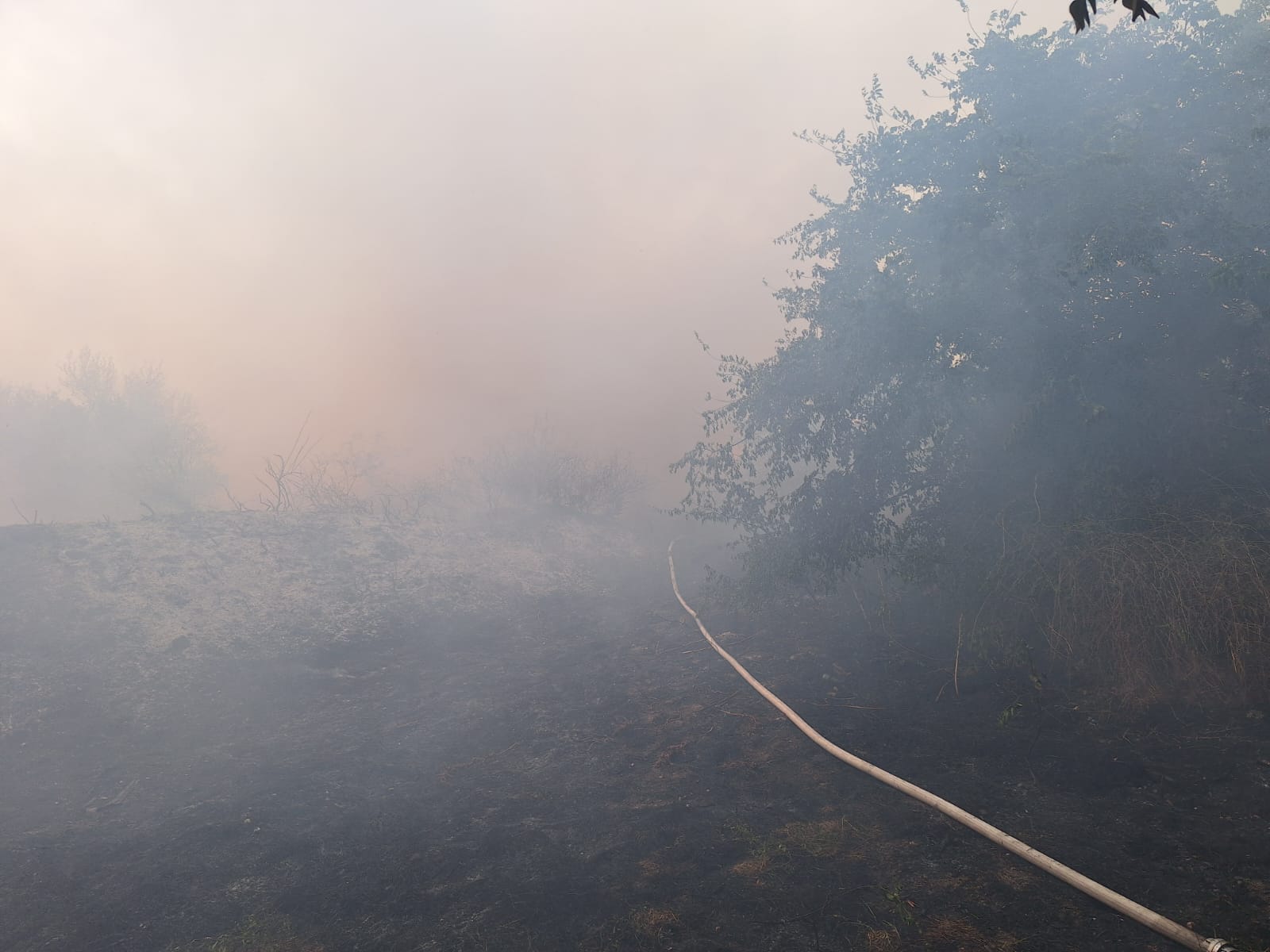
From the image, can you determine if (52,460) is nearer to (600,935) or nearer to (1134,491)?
(600,935)

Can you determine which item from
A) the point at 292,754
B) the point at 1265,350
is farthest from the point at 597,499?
the point at 1265,350

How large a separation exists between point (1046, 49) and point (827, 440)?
17.0 ft

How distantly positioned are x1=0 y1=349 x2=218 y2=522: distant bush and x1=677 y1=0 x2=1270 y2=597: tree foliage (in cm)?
2122

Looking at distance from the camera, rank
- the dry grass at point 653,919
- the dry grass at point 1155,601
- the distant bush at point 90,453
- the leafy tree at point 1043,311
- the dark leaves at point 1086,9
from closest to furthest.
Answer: the dark leaves at point 1086,9, the dry grass at point 653,919, the dry grass at point 1155,601, the leafy tree at point 1043,311, the distant bush at point 90,453

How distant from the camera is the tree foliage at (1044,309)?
712 centimetres

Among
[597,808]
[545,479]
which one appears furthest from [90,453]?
[597,808]

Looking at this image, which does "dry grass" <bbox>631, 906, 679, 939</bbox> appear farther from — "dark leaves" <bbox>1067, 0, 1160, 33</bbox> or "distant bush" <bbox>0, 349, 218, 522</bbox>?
"distant bush" <bbox>0, 349, 218, 522</bbox>

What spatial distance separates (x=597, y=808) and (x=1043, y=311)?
6687mm

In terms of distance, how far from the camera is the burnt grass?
4113 millimetres

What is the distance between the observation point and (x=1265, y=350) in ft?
22.5

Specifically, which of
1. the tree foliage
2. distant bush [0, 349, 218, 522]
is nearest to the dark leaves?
the tree foliage

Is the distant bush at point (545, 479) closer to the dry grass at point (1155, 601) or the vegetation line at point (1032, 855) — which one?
the vegetation line at point (1032, 855)

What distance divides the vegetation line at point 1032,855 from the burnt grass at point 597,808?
0.26 ft

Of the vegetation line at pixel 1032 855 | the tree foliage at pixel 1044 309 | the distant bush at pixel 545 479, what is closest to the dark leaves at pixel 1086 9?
the vegetation line at pixel 1032 855
